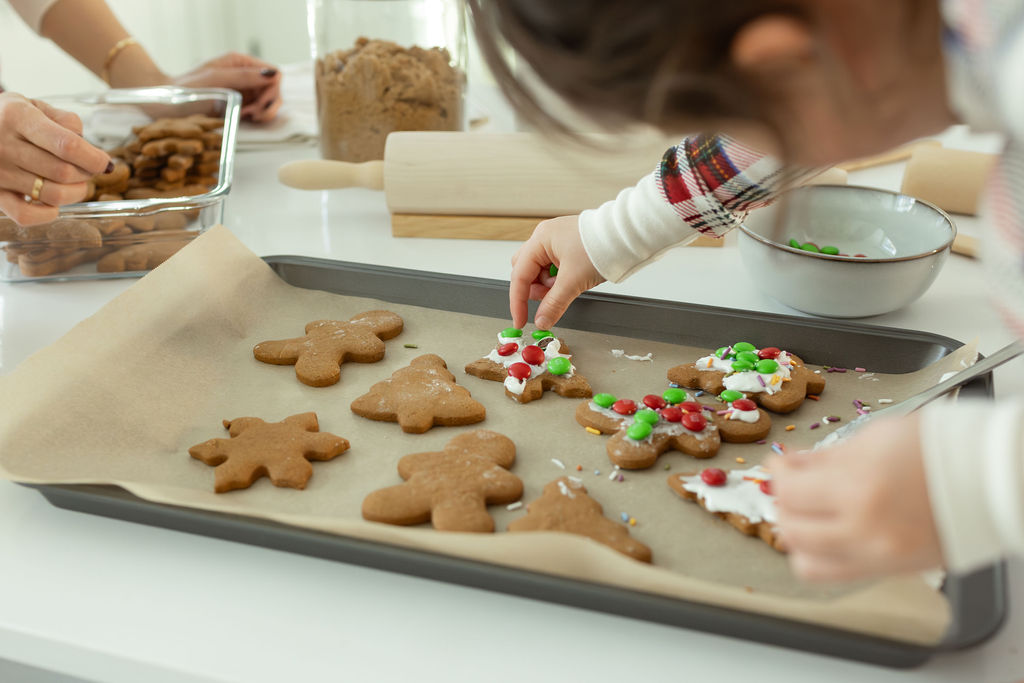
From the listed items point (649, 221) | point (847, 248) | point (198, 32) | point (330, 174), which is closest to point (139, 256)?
point (330, 174)

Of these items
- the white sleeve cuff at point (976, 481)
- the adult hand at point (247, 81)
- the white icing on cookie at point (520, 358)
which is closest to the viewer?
the white sleeve cuff at point (976, 481)

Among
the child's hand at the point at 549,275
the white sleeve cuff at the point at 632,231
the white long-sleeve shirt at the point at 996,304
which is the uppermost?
the white long-sleeve shirt at the point at 996,304

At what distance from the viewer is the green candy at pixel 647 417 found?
89 centimetres

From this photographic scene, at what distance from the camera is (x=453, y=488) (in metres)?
0.79

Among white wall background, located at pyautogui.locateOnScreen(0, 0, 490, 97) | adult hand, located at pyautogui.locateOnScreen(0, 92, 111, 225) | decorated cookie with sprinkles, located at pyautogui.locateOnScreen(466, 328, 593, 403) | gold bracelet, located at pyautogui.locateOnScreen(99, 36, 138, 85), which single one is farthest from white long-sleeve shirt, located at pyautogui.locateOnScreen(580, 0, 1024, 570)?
white wall background, located at pyautogui.locateOnScreen(0, 0, 490, 97)

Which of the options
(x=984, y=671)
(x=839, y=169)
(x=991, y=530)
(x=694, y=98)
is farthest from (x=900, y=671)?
(x=839, y=169)

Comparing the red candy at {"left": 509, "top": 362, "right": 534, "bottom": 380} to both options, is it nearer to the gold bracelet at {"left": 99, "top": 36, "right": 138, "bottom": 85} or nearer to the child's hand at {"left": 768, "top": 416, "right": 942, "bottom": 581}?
the child's hand at {"left": 768, "top": 416, "right": 942, "bottom": 581}

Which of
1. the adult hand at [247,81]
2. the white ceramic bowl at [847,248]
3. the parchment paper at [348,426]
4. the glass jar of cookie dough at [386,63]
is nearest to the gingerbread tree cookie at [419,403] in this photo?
the parchment paper at [348,426]

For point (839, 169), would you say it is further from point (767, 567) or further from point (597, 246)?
point (767, 567)

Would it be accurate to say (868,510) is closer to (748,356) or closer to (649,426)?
(649,426)

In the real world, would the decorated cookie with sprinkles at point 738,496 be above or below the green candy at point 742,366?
below

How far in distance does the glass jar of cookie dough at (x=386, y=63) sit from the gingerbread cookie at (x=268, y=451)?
70 centimetres

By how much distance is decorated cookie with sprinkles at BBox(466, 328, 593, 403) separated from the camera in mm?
977

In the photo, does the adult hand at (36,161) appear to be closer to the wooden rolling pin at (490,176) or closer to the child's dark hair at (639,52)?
the wooden rolling pin at (490,176)
